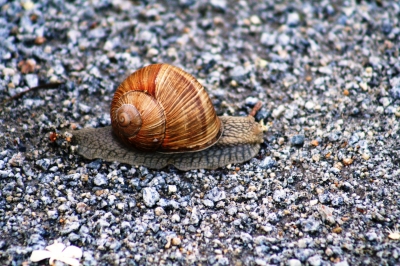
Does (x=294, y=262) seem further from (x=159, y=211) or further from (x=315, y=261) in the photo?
(x=159, y=211)

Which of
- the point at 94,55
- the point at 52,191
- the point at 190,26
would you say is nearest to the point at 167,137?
the point at 52,191

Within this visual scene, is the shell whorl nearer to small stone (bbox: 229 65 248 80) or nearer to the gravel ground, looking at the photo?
the gravel ground

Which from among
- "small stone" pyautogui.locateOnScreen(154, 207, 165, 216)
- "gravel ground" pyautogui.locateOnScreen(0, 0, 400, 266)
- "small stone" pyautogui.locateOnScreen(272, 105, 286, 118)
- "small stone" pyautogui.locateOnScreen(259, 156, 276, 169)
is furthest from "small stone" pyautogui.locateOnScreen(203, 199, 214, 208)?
"small stone" pyautogui.locateOnScreen(272, 105, 286, 118)

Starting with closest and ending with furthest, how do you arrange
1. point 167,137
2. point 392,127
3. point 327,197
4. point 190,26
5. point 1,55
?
point 327,197 < point 167,137 < point 392,127 < point 1,55 < point 190,26

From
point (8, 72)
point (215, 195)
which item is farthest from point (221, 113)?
point (8, 72)

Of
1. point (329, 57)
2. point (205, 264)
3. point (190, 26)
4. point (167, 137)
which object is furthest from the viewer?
point (190, 26)

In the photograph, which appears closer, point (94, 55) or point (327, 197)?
point (327, 197)

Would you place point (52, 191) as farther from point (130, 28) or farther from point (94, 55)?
point (130, 28)

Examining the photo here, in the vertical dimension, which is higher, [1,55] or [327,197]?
[1,55]
